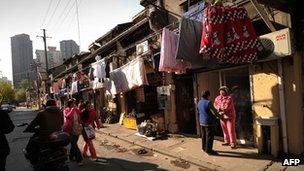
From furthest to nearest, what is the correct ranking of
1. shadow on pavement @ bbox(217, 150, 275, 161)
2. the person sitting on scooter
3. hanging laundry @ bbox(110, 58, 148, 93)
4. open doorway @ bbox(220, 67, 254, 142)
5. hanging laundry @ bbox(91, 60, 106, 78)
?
1. hanging laundry @ bbox(91, 60, 106, 78)
2. hanging laundry @ bbox(110, 58, 148, 93)
3. open doorway @ bbox(220, 67, 254, 142)
4. shadow on pavement @ bbox(217, 150, 275, 161)
5. the person sitting on scooter

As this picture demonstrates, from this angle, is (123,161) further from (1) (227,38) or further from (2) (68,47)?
(2) (68,47)

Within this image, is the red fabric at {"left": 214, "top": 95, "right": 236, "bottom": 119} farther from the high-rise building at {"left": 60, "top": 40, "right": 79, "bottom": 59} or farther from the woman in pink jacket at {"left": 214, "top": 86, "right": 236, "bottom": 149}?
the high-rise building at {"left": 60, "top": 40, "right": 79, "bottom": 59}

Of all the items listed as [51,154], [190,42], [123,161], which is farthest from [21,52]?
[51,154]

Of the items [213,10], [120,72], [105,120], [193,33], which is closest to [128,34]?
[120,72]

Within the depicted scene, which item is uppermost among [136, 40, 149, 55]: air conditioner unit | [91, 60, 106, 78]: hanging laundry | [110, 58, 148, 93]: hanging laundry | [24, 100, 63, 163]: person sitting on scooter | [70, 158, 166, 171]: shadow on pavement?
[136, 40, 149, 55]: air conditioner unit

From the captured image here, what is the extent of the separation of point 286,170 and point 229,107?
2780 millimetres

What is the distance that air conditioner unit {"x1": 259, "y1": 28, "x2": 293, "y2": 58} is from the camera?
8.25 metres

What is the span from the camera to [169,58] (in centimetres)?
1102

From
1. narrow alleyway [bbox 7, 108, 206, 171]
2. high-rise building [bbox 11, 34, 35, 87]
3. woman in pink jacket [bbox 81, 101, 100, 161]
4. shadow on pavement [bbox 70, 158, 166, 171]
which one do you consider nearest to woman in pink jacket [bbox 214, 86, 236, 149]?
narrow alleyway [bbox 7, 108, 206, 171]

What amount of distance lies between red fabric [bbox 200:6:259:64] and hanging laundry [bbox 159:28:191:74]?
7.58 feet

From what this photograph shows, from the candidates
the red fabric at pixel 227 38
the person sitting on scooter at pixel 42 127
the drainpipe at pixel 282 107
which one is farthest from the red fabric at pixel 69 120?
the drainpipe at pixel 282 107

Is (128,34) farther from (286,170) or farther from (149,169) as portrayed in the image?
(286,170)

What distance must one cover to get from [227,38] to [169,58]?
2.78 m

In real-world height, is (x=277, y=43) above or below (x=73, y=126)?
above
